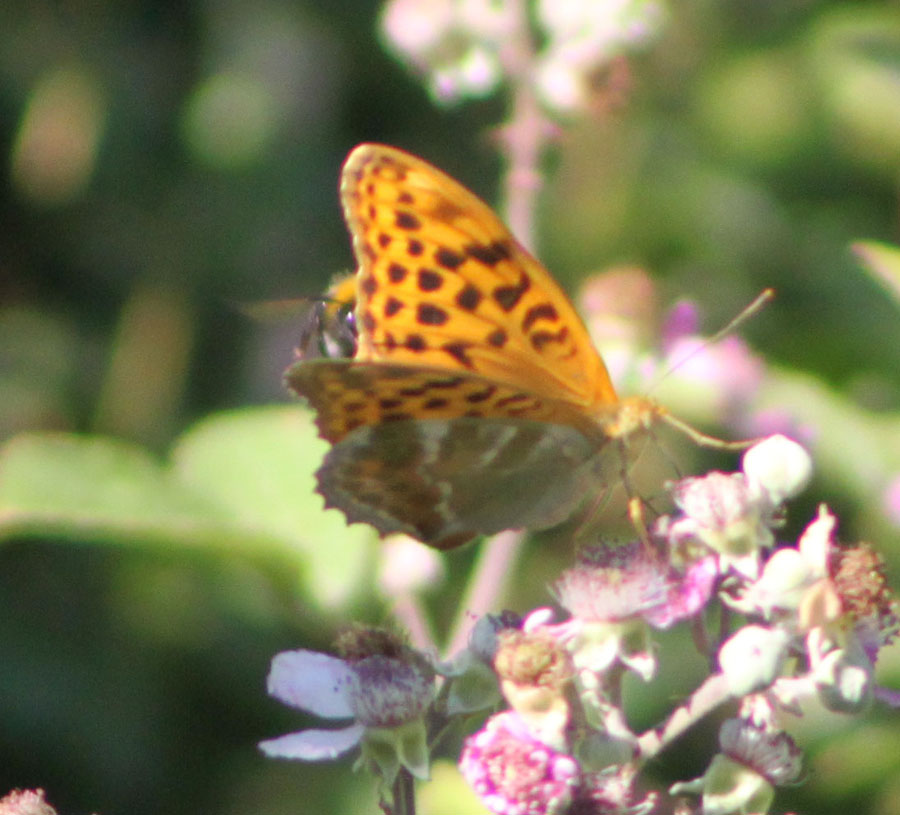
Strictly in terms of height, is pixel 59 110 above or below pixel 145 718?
above

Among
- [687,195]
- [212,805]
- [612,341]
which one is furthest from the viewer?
[687,195]

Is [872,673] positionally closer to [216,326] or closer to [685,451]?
[685,451]

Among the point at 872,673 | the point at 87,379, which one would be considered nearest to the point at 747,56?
the point at 87,379

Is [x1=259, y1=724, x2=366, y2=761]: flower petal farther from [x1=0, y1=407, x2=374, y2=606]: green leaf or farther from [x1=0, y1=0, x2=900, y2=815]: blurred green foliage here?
[x1=0, y1=0, x2=900, y2=815]: blurred green foliage

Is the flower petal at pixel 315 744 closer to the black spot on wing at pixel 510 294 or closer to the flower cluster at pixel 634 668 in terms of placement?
the flower cluster at pixel 634 668

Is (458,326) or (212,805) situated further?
(212,805)

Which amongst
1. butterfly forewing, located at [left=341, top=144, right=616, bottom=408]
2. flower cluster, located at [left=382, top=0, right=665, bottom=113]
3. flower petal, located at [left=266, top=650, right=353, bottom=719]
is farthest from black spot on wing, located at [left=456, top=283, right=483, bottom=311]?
flower cluster, located at [left=382, top=0, right=665, bottom=113]
